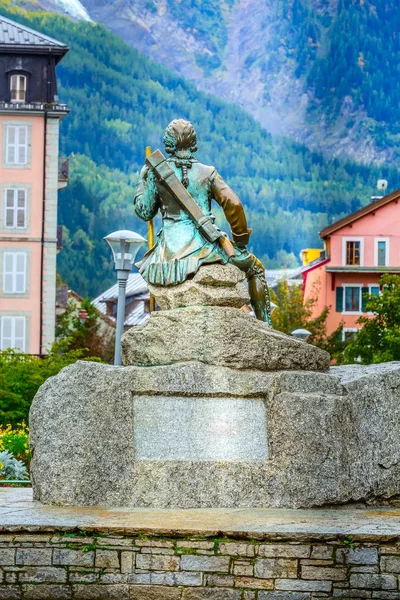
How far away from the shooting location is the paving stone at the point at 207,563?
39.4ft

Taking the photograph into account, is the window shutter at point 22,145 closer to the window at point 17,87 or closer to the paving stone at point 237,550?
the window at point 17,87

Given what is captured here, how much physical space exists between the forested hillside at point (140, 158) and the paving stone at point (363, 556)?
271 feet

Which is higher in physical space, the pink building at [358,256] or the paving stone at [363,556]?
the pink building at [358,256]

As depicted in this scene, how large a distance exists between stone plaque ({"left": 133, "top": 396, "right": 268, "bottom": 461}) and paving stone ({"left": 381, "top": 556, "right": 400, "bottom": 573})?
247 cm

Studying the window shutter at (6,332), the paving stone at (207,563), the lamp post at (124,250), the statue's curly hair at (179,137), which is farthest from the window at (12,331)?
the paving stone at (207,563)

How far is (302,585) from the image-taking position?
12.0 meters

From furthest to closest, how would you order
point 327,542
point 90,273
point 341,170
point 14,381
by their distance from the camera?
1. point 341,170
2. point 90,273
3. point 14,381
4. point 327,542

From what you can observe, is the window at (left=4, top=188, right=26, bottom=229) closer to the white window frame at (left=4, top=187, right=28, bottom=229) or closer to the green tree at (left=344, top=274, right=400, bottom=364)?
the white window frame at (left=4, top=187, right=28, bottom=229)

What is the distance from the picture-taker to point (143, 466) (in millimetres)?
13977

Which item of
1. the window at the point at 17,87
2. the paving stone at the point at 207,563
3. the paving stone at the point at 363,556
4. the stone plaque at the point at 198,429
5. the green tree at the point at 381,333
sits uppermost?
the window at the point at 17,87

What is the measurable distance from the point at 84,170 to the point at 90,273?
26.4 ft

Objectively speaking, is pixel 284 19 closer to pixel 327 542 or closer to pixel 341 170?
pixel 341 170

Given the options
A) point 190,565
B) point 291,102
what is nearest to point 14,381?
point 190,565

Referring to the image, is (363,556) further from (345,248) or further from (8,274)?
(345,248)
